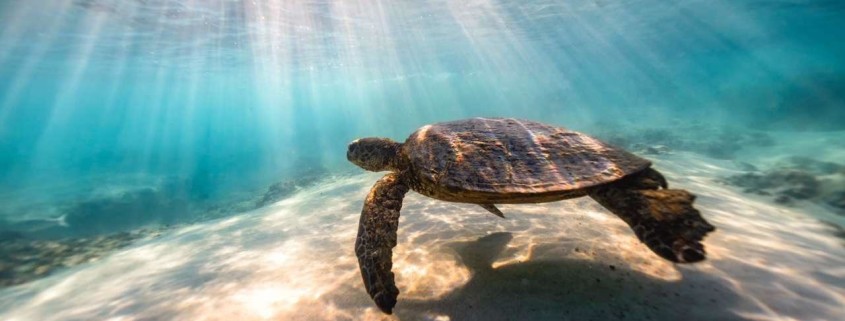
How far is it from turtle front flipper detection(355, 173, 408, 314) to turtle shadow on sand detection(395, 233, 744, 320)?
41cm

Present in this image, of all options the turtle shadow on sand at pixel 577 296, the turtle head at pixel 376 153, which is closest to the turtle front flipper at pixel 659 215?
the turtle shadow on sand at pixel 577 296

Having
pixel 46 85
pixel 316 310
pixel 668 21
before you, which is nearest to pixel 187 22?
pixel 316 310

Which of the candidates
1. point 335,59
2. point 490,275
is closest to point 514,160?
point 490,275

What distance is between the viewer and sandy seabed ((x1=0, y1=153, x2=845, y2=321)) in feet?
10.1

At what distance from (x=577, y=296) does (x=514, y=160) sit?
1468 millimetres

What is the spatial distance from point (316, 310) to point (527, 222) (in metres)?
3.64

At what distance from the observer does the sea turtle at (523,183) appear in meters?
2.95

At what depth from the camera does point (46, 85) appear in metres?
38.3

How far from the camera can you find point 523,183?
3328 mm

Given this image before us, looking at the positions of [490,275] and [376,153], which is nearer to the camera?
[490,275]

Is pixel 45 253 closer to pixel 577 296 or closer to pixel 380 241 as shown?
pixel 380 241

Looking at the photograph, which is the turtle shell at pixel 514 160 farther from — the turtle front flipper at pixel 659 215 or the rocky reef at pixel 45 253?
the rocky reef at pixel 45 253

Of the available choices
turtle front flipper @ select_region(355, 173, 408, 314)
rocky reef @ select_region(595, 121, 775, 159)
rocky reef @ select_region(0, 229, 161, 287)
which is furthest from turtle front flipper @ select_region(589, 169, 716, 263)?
rocky reef @ select_region(595, 121, 775, 159)

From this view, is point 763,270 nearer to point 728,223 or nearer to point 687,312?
point 687,312
